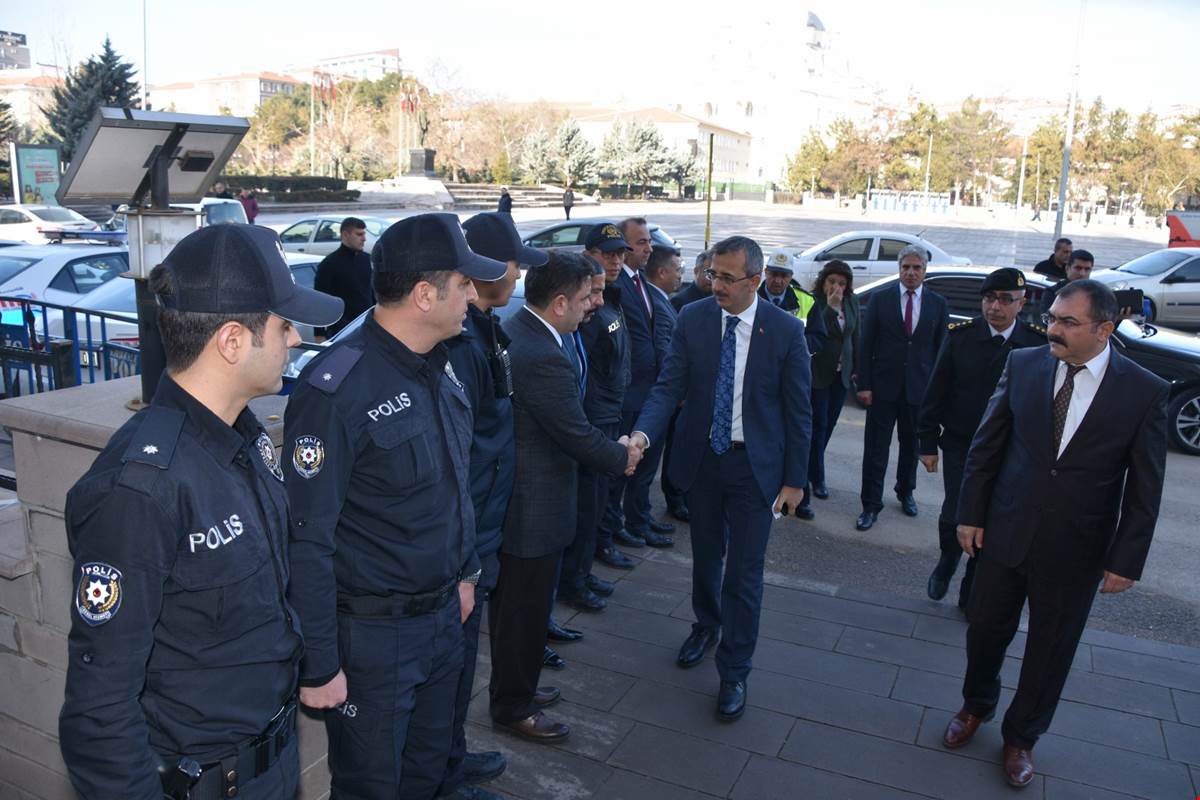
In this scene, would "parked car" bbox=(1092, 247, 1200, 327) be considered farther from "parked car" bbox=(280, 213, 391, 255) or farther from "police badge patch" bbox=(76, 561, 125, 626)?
"police badge patch" bbox=(76, 561, 125, 626)

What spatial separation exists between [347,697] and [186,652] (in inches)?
32.1

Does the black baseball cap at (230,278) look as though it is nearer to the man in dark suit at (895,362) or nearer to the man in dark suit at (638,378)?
the man in dark suit at (638,378)

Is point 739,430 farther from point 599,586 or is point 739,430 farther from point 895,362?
point 895,362

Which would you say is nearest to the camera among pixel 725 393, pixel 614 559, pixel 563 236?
pixel 725 393

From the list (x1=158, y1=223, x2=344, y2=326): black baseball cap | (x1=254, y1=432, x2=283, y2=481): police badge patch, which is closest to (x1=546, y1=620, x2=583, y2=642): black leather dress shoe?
(x1=254, y1=432, x2=283, y2=481): police badge patch

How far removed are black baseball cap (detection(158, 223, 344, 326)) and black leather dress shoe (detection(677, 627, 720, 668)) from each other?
3.18 m

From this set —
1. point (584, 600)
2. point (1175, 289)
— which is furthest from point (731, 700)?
point (1175, 289)

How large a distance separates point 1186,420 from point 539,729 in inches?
322

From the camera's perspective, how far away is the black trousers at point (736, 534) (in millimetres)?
4262

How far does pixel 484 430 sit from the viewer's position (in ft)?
11.1

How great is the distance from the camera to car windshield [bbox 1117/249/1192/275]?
18219mm

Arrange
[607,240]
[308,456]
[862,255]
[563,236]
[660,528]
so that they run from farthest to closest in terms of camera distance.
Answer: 1. [563,236]
2. [862,255]
3. [660,528]
4. [607,240]
5. [308,456]

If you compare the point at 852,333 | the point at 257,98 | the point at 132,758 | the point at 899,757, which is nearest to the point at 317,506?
the point at 132,758

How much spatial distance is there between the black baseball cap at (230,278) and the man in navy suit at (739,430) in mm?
2280
